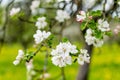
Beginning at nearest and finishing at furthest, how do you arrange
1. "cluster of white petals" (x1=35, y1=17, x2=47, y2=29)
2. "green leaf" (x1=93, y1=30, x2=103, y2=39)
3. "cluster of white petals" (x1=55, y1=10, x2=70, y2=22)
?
"green leaf" (x1=93, y1=30, x2=103, y2=39) → "cluster of white petals" (x1=35, y1=17, x2=47, y2=29) → "cluster of white petals" (x1=55, y1=10, x2=70, y2=22)

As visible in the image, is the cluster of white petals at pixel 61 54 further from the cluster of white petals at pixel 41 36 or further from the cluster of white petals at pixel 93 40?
the cluster of white petals at pixel 93 40

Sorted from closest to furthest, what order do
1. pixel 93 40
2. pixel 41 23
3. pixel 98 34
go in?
pixel 98 34
pixel 93 40
pixel 41 23

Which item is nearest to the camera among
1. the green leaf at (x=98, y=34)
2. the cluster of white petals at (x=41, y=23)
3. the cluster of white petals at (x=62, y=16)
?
the green leaf at (x=98, y=34)

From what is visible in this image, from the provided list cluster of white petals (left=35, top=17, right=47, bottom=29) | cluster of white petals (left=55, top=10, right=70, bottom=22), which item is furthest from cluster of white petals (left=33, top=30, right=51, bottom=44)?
cluster of white petals (left=55, top=10, right=70, bottom=22)

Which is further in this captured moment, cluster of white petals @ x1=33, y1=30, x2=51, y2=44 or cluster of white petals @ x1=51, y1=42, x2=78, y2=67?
cluster of white petals @ x1=33, y1=30, x2=51, y2=44

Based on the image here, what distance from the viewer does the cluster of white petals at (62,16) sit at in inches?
211

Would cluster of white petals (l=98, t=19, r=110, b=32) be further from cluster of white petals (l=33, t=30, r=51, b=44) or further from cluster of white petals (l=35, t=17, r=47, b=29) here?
cluster of white petals (l=35, t=17, r=47, b=29)

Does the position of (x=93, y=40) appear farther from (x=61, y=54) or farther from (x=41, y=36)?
(x=61, y=54)

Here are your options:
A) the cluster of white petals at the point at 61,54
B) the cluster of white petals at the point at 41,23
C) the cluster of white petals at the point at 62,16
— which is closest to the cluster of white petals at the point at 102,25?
the cluster of white petals at the point at 61,54

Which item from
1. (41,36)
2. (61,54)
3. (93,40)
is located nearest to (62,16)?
(93,40)

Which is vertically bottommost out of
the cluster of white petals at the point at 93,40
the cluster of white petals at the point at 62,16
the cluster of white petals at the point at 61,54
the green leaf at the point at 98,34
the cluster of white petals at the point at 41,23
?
the cluster of white petals at the point at 61,54

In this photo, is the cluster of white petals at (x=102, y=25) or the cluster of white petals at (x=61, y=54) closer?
the cluster of white petals at (x=61, y=54)

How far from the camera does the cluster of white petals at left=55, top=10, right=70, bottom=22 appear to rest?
5359mm

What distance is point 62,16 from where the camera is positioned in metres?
5.41
